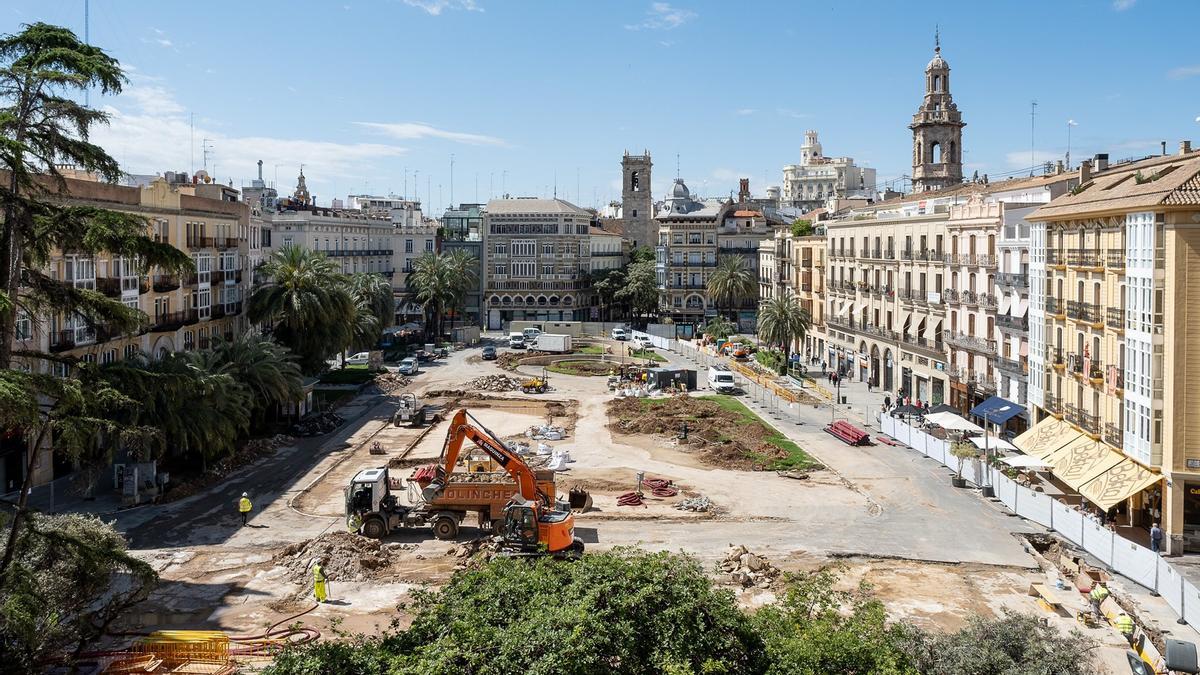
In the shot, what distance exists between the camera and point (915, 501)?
137 ft

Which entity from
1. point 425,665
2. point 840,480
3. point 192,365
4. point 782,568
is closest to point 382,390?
point 192,365

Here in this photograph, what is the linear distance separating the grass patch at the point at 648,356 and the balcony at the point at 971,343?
34573 millimetres

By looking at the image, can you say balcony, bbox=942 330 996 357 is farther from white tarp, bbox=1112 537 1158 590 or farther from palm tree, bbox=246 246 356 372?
palm tree, bbox=246 246 356 372

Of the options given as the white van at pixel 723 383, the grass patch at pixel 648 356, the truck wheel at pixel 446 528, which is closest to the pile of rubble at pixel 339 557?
the truck wheel at pixel 446 528

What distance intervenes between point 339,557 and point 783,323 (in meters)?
56.0

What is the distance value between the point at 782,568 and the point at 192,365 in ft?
88.2

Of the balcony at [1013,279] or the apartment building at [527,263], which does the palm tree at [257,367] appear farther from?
the apartment building at [527,263]

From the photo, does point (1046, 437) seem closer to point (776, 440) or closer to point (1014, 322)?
point (1014, 322)

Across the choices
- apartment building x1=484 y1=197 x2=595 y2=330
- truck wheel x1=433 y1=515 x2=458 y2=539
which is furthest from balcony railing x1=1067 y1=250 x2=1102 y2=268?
apartment building x1=484 y1=197 x2=595 y2=330

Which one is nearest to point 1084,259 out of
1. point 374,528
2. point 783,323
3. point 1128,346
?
point 1128,346

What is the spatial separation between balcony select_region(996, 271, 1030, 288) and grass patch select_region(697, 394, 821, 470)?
14235 millimetres

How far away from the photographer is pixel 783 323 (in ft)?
271

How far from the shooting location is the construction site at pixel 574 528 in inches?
1152

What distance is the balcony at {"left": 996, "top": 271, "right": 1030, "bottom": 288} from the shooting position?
5102 centimetres
